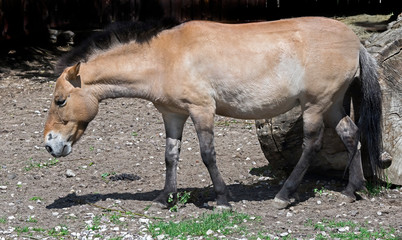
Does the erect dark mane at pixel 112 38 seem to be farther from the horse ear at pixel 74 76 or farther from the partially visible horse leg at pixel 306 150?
the partially visible horse leg at pixel 306 150

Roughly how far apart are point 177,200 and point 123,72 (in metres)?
1.33

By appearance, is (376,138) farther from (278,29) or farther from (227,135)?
(227,135)

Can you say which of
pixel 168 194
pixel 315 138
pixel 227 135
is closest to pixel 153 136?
pixel 227 135

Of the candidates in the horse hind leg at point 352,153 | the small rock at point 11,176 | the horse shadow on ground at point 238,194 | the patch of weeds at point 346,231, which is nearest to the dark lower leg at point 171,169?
the horse shadow on ground at point 238,194

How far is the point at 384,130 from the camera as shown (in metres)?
6.39

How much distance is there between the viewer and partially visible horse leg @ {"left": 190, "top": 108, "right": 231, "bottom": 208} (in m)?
5.93

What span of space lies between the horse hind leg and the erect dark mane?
6.55 feet

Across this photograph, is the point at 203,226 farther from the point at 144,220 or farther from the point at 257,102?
the point at 257,102

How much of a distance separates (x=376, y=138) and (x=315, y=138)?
62 centimetres

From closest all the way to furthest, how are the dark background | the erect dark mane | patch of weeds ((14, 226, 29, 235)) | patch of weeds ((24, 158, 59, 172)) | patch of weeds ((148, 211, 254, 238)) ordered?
patch of weeds ((148, 211, 254, 238)), patch of weeds ((14, 226, 29, 235)), the erect dark mane, patch of weeds ((24, 158, 59, 172)), the dark background

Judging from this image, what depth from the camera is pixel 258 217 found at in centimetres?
576

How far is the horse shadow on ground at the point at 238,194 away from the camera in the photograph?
6352mm

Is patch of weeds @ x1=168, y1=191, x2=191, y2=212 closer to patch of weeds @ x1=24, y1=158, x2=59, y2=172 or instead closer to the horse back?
the horse back

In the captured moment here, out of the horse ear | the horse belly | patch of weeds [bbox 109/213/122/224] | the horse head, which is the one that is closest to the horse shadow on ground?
patch of weeds [bbox 109/213/122/224]
